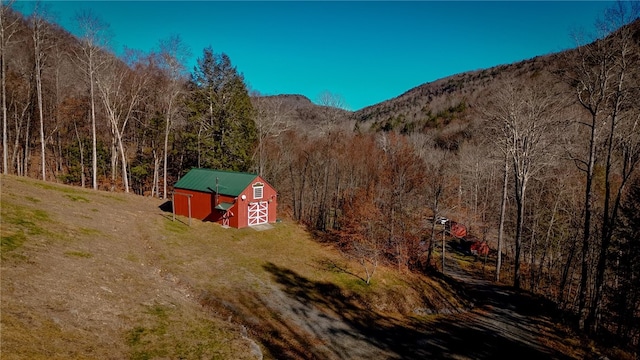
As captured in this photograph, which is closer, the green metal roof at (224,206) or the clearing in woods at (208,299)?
the clearing in woods at (208,299)

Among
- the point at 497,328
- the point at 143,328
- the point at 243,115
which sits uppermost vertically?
the point at 243,115

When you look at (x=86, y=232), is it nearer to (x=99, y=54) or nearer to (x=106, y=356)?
(x=106, y=356)

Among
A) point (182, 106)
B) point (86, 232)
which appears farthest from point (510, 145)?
point (182, 106)

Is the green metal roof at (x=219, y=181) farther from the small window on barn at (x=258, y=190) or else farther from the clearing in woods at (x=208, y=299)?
the clearing in woods at (x=208, y=299)

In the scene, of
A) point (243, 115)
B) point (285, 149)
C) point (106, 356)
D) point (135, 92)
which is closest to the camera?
point (106, 356)

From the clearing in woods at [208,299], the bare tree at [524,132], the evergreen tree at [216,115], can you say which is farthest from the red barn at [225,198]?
the bare tree at [524,132]

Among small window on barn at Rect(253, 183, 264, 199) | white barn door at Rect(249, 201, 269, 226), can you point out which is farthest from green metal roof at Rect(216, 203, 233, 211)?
small window on barn at Rect(253, 183, 264, 199)
